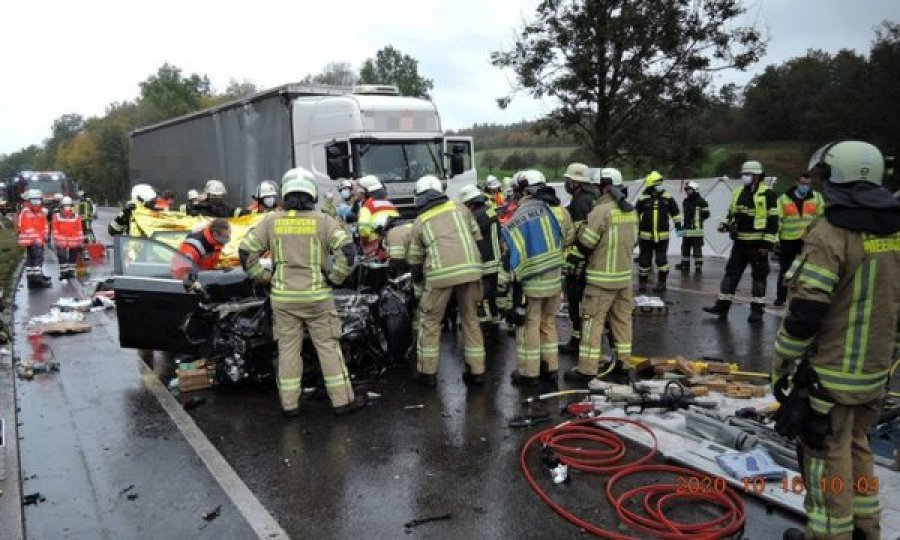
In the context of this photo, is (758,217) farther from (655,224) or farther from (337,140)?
(337,140)

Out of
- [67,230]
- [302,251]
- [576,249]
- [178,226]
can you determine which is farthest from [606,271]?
[67,230]

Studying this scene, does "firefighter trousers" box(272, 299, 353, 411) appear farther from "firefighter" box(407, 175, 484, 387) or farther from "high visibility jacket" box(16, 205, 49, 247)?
"high visibility jacket" box(16, 205, 49, 247)

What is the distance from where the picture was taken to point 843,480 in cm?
310

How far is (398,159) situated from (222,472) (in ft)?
28.5

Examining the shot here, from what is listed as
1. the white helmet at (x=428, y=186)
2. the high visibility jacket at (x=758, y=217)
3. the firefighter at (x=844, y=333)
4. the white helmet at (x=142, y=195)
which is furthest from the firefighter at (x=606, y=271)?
the white helmet at (x=142, y=195)

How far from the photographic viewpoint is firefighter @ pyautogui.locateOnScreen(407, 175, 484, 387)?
19.4 ft

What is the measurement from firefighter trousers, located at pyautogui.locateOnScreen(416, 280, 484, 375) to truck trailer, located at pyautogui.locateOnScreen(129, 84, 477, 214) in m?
6.11

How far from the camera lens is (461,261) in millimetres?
5895

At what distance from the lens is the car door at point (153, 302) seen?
6.48 meters

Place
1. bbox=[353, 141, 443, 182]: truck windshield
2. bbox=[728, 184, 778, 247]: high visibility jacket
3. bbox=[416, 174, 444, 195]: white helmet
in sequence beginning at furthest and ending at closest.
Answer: bbox=[353, 141, 443, 182]: truck windshield → bbox=[728, 184, 778, 247]: high visibility jacket → bbox=[416, 174, 444, 195]: white helmet

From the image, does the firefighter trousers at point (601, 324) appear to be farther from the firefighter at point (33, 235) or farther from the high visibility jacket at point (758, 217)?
the firefighter at point (33, 235)

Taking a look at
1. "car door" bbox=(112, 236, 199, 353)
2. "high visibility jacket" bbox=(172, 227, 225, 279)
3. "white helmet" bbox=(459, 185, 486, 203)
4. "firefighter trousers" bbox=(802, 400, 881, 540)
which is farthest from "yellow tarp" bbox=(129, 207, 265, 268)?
"firefighter trousers" bbox=(802, 400, 881, 540)

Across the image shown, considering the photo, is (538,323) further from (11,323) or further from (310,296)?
(11,323)

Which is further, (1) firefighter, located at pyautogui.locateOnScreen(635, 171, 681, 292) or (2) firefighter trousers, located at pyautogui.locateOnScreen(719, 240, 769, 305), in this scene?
(1) firefighter, located at pyautogui.locateOnScreen(635, 171, 681, 292)
